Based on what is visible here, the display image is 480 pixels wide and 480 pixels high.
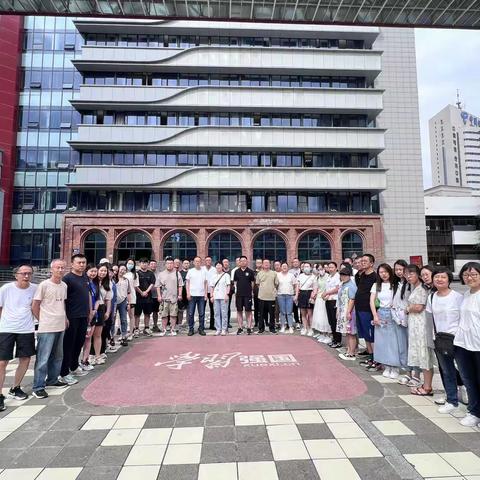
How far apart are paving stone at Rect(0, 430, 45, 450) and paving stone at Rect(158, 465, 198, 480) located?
1653 millimetres

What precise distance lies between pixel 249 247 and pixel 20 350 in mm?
22489

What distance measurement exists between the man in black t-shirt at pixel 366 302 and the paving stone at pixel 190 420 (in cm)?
356

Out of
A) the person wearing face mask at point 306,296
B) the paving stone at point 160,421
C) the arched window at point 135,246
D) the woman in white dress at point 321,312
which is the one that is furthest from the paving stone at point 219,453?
the arched window at point 135,246

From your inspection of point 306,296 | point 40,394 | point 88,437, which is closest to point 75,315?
point 40,394

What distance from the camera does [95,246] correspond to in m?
26.8

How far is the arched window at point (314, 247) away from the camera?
2785cm

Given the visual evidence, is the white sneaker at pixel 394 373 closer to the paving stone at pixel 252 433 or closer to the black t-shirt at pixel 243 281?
the paving stone at pixel 252 433

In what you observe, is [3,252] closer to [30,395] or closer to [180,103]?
[180,103]

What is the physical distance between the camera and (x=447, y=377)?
4.47 m

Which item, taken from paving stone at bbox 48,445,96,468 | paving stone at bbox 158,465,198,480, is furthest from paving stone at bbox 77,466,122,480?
paving stone at bbox 158,465,198,480

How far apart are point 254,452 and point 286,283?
250 inches

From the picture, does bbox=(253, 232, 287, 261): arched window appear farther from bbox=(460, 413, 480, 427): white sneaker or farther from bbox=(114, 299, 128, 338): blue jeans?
bbox=(460, 413, 480, 427): white sneaker

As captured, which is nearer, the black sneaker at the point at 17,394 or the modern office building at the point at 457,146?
the black sneaker at the point at 17,394

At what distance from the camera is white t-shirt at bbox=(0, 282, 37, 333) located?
15.8ft
